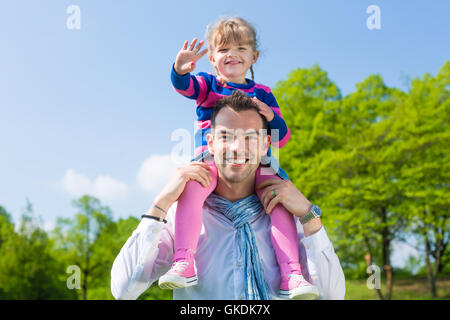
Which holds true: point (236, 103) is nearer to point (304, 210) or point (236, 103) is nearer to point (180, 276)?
point (304, 210)

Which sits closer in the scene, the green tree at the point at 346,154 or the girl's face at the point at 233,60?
the girl's face at the point at 233,60

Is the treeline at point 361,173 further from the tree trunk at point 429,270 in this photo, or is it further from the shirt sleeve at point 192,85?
the shirt sleeve at point 192,85

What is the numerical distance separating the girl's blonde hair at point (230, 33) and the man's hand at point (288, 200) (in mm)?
1048

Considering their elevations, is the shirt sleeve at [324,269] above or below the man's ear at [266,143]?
below

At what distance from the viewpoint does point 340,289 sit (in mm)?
2412

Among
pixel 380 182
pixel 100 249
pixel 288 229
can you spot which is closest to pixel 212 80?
pixel 288 229

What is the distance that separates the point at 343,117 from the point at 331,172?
2831mm

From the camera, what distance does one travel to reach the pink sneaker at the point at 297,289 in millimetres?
2263

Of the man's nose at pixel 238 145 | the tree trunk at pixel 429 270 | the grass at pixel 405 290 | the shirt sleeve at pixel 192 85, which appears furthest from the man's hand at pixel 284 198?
the tree trunk at pixel 429 270

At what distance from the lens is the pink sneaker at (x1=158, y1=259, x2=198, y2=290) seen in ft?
7.31

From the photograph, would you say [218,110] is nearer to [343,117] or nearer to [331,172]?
[331,172]

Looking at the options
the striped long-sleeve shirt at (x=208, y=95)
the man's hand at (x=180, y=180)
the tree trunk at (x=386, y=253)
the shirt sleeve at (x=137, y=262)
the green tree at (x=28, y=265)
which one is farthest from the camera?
the green tree at (x=28, y=265)

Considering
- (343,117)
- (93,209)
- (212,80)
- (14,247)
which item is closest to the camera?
(212,80)

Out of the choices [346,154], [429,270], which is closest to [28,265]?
[346,154]
